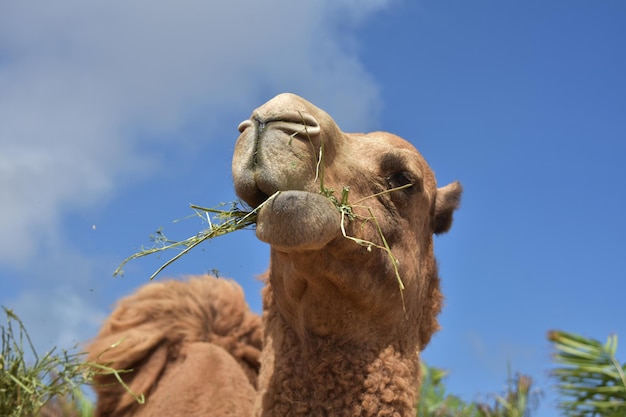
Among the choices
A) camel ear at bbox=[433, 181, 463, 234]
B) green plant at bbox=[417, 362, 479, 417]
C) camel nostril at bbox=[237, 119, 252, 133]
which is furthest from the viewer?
green plant at bbox=[417, 362, 479, 417]

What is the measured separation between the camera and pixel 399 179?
390 centimetres

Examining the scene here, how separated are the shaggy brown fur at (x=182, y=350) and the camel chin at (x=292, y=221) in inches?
73.6

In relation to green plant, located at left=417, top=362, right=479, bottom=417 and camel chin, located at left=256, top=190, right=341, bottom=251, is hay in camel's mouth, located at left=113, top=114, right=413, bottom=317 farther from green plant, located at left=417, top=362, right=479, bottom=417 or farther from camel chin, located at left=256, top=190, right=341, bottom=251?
green plant, located at left=417, top=362, right=479, bottom=417

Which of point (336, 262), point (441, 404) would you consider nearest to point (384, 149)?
point (336, 262)

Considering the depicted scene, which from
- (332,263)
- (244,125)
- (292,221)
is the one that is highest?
(244,125)

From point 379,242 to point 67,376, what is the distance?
79.3 inches

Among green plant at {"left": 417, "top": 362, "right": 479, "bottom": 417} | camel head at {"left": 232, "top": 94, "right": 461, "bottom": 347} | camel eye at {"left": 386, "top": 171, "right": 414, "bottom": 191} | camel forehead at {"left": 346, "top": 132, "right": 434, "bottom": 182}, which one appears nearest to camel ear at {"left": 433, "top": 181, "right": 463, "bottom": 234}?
camel head at {"left": 232, "top": 94, "right": 461, "bottom": 347}

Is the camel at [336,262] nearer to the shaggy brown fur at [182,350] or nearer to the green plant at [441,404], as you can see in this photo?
the shaggy brown fur at [182,350]

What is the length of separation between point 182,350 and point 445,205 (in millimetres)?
2018

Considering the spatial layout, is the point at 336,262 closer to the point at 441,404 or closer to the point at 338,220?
the point at 338,220

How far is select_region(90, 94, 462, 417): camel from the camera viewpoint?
3.15 meters

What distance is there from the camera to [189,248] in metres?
3.49

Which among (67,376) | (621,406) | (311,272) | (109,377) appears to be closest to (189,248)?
(311,272)

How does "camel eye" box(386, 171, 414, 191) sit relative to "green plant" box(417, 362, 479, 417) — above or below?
below
